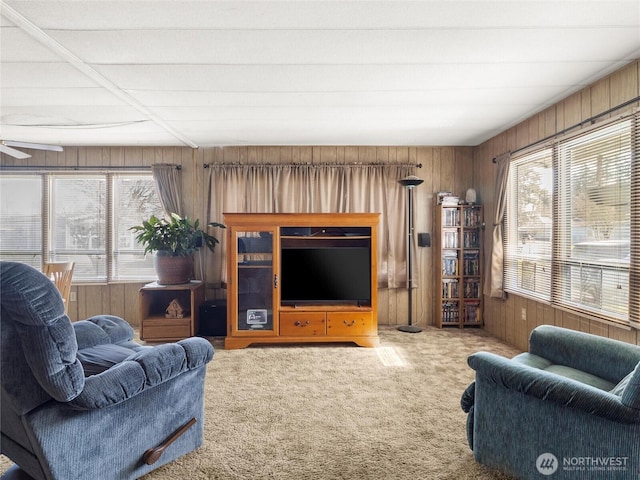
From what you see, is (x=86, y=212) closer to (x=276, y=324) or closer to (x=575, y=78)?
(x=276, y=324)

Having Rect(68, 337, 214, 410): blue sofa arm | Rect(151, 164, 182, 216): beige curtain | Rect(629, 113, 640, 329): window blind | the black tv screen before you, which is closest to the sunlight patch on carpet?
the black tv screen

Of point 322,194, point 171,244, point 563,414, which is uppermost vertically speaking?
point 322,194

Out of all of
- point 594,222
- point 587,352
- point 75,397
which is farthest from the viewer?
point 594,222

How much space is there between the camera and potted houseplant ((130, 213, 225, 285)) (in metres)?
3.95

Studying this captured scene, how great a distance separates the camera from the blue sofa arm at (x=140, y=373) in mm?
1445

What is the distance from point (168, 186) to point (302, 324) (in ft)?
8.16

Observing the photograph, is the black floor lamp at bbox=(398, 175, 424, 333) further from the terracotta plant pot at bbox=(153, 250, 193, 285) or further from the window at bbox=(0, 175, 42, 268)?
the window at bbox=(0, 175, 42, 268)

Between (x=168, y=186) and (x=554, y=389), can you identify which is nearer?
(x=554, y=389)

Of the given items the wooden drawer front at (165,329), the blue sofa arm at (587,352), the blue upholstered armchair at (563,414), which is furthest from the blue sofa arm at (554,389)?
the wooden drawer front at (165,329)

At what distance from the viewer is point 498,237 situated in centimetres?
402

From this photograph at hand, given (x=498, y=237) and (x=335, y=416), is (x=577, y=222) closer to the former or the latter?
(x=498, y=237)

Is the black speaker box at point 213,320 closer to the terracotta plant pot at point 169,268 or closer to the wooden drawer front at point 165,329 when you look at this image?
the wooden drawer front at point 165,329

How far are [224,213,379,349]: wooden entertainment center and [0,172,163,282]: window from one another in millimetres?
1667

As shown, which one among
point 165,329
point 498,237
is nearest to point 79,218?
point 165,329
